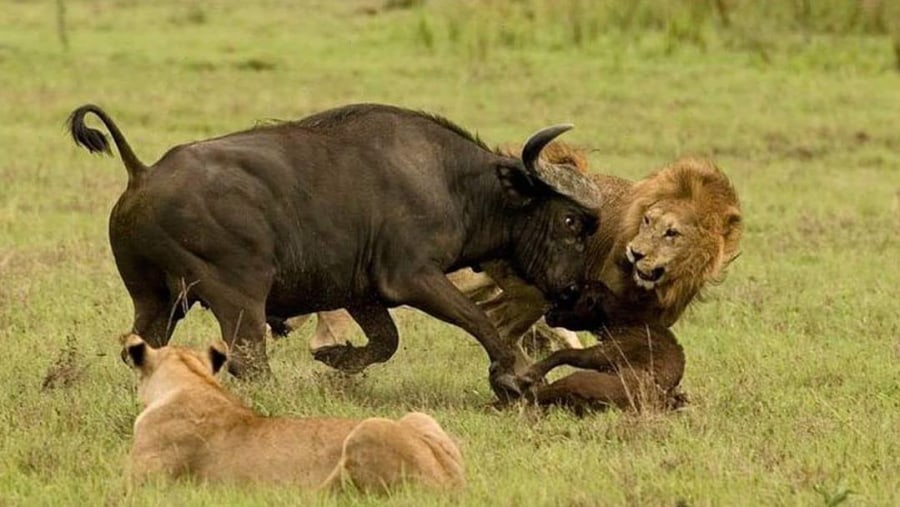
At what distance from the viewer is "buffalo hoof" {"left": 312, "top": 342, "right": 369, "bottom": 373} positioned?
29.4 feet

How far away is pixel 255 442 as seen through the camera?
6371mm

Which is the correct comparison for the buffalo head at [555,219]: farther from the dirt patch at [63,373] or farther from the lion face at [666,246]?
the dirt patch at [63,373]

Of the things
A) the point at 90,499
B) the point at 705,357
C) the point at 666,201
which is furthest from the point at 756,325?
the point at 90,499

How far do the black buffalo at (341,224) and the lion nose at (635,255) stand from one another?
0.50 metres

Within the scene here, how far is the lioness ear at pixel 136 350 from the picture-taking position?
22.2 ft

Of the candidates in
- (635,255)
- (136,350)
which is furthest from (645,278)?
(136,350)

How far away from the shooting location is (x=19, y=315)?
1035 cm

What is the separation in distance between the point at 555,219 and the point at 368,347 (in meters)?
1.10

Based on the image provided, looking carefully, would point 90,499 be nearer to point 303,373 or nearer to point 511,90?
point 303,373

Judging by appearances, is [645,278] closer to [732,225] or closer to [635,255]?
[635,255]

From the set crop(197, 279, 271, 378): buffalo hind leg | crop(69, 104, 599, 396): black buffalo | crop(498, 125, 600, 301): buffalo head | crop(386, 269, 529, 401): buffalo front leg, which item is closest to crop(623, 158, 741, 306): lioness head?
crop(498, 125, 600, 301): buffalo head

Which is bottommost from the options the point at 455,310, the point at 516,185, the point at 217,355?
the point at 455,310

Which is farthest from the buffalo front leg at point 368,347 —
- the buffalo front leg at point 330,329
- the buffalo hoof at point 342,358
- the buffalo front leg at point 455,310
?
the buffalo front leg at point 330,329

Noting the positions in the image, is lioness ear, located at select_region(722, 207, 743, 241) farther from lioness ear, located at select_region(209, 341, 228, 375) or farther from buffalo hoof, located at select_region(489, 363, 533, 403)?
lioness ear, located at select_region(209, 341, 228, 375)
